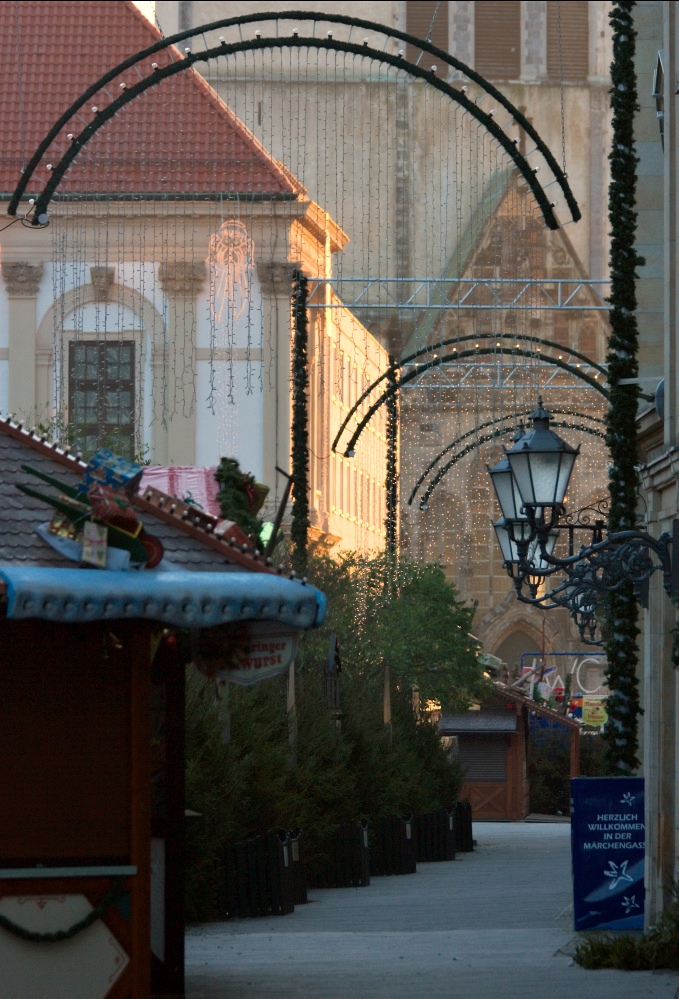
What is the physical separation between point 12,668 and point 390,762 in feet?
73.3

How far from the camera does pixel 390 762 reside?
107 ft

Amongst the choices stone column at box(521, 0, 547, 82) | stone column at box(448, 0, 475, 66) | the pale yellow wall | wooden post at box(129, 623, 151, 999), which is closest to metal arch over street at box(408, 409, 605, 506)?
the pale yellow wall

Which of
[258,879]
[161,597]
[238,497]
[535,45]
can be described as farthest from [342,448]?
[161,597]

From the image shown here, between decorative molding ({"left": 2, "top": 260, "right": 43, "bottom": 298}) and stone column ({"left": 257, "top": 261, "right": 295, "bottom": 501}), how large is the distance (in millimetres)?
5266

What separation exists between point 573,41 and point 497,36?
320 centimetres

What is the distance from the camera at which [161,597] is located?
407 inches

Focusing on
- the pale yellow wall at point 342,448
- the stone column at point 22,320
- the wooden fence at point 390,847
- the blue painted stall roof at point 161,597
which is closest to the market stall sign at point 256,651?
the blue painted stall roof at point 161,597

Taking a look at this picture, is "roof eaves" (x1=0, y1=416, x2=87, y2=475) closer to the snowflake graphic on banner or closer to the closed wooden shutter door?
the snowflake graphic on banner

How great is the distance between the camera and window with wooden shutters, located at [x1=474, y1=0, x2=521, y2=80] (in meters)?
85.8

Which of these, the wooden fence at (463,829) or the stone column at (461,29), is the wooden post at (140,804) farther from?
the stone column at (461,29)

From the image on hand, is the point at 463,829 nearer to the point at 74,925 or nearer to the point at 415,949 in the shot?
the point at 415,949

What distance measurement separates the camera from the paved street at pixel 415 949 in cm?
1297

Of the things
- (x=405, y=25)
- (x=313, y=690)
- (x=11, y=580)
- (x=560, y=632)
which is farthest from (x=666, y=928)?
(x=405, y=25)

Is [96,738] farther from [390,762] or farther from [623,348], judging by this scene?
[390,762]
